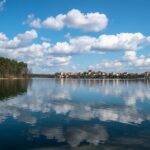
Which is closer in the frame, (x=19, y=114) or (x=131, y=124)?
(x=131, y=124)

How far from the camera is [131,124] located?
29531mm

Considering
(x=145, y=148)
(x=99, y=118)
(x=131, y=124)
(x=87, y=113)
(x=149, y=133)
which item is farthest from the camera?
(x=87, y=113)

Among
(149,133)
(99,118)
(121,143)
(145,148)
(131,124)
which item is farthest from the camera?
(99,118)

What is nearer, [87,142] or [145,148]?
[145,148]

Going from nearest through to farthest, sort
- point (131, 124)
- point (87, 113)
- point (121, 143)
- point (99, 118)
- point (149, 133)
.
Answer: point (121, 143)
point (149, 133)
point (131, 124)
point (99, 118)
point (87, 113)

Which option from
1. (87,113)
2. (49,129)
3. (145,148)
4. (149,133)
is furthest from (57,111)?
(145,148)

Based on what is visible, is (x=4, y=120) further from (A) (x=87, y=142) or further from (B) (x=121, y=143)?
(B) (x=121, y=143)

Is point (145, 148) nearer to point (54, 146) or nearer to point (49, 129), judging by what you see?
point (54, 146)

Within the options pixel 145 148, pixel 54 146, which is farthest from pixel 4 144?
pixel 145 148

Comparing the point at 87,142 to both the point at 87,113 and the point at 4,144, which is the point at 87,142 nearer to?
the point at 4,144

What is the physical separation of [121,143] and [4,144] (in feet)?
28.2

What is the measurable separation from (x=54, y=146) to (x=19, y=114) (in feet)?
52.5

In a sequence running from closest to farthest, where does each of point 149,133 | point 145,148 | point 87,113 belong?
point 145,148
point 149,133
point 87,113

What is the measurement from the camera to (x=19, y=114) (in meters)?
35.5
